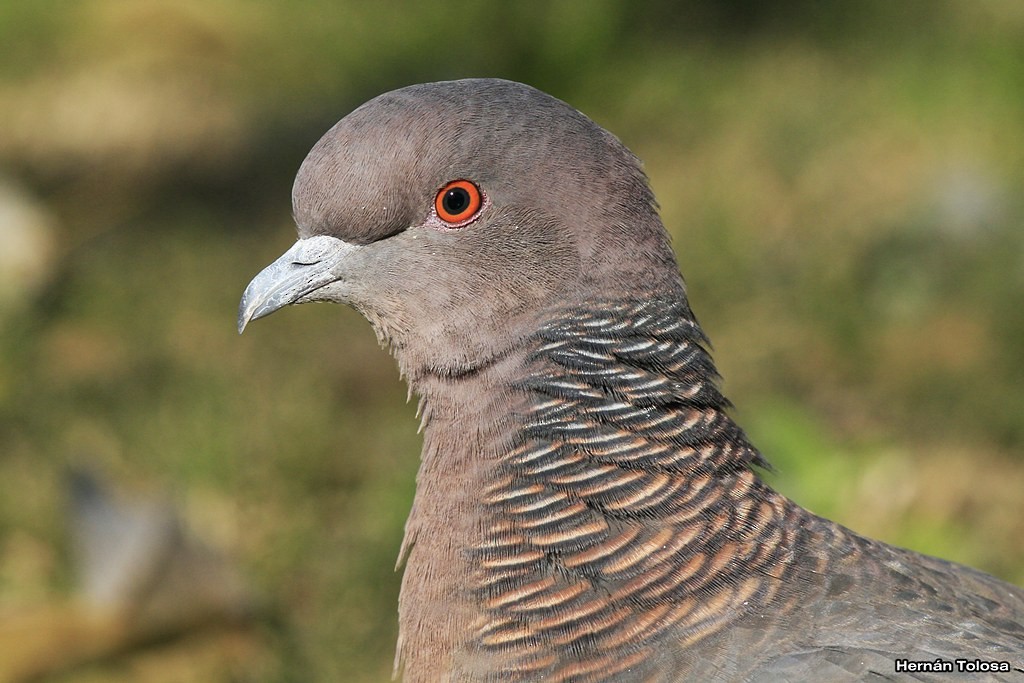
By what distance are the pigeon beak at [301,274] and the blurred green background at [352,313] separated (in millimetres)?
1197

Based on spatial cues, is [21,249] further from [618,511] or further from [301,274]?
[618,511]

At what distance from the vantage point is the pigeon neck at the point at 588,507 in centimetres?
269

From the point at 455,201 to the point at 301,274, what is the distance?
0.42m

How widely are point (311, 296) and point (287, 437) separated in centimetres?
316

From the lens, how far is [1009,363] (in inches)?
260

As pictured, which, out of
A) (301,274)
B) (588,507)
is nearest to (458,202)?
(301,274)

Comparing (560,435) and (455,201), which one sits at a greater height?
(455,201)

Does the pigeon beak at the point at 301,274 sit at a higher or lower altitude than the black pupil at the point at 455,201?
lower

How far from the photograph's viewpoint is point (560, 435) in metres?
2.85

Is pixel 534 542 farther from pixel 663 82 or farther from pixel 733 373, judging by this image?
pixel 663 82

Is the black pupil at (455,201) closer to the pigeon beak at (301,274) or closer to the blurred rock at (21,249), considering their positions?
the pigeon beak at (301,274)

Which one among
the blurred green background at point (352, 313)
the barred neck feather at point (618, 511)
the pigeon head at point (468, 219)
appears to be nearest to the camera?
the barred neck feather at point (618, 511)

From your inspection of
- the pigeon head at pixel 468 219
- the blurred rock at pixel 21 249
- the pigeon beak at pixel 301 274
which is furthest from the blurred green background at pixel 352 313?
the pigeon beak at pixel 301 274

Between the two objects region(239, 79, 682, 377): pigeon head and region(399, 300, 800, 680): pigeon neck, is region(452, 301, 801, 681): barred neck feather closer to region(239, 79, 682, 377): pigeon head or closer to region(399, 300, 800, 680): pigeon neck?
region(399, 300, 800, 680): pigeon neck
